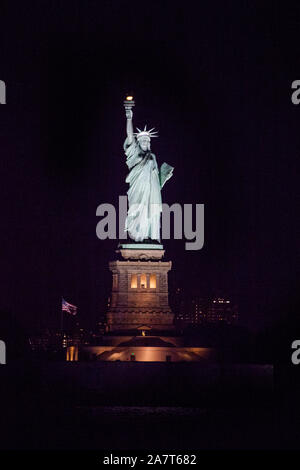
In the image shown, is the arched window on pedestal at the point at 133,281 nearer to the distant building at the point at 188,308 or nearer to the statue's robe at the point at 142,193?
the statue's robe at the point at 142,193

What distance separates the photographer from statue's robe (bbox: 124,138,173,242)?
229 ft

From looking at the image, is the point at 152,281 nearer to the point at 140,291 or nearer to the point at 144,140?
the point at 140,291

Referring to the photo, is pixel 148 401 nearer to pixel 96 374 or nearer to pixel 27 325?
pixel 96 374

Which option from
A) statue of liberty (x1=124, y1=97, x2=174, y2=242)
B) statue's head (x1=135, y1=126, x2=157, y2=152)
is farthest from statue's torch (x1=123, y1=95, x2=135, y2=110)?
statue's head (x1=135, y1=126, x2=157, y2=152)

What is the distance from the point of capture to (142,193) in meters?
70.4

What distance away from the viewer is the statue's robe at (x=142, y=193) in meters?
69.9

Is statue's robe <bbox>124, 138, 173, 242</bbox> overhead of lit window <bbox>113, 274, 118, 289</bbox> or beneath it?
overhead

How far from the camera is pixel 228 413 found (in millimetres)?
60031

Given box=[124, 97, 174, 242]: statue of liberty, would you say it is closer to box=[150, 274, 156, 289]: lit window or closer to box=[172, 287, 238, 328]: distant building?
box=[150, 274, 156, 289]: lit window

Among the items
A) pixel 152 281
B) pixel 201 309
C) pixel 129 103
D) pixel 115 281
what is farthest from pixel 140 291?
pixel 201 309

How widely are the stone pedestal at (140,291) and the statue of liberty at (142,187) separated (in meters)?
1.69
